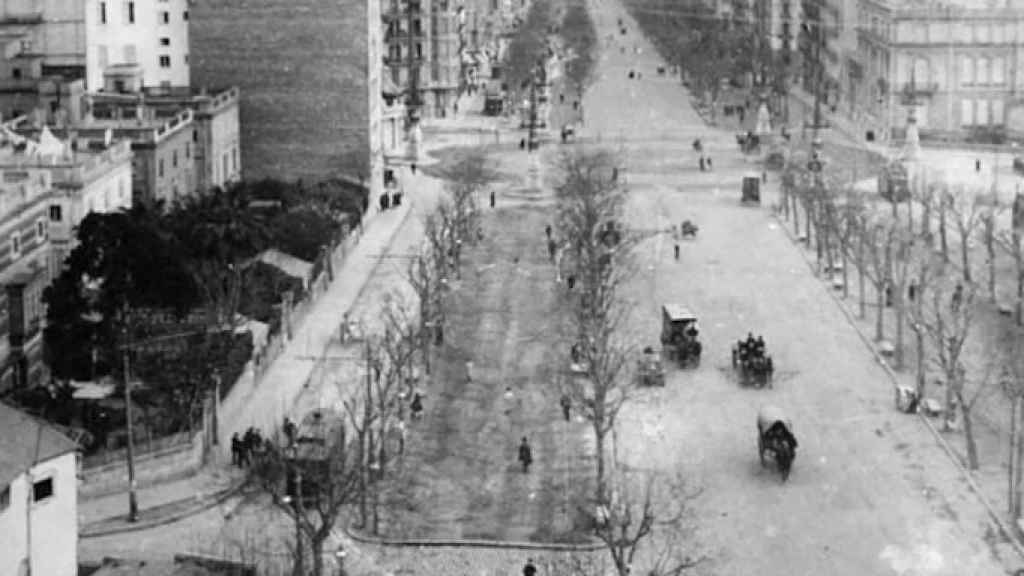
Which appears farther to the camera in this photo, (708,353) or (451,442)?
(708,353)

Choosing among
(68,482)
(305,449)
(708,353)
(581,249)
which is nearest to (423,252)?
(581,249)

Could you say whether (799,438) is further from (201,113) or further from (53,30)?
(53,30)

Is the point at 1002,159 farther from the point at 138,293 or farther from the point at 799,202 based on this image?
the point at 138,293

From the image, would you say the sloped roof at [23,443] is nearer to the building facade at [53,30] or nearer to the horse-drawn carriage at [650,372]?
the horse-drawn carriage at [650,372]

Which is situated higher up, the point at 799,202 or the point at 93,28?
the point at 93,28

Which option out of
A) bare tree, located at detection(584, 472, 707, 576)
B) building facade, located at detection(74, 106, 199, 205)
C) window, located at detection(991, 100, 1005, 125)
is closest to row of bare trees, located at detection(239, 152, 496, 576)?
bare tree, located at detection(584, 472, 707, 576)

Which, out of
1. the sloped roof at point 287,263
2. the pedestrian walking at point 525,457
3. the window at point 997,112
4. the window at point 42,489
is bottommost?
the pedestrian walking at point 525,457

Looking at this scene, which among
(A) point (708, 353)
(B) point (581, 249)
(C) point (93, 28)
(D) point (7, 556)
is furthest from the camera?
(C) point (93, 28)

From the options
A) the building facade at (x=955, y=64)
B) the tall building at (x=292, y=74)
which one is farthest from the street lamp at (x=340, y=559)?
the building facade at (x=955, y=64)
